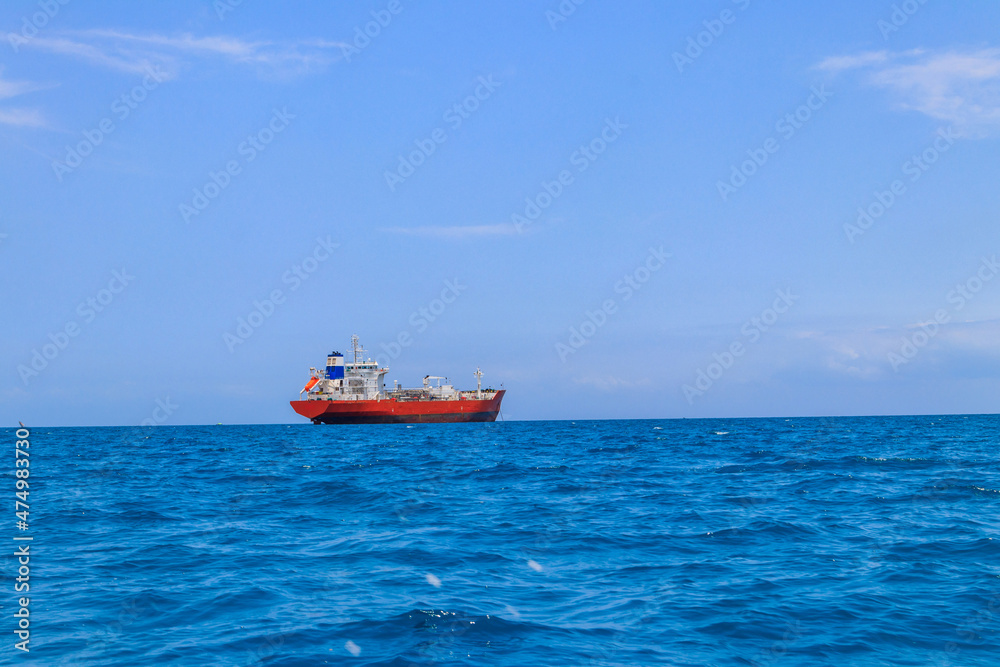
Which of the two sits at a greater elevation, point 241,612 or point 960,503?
point 960,503

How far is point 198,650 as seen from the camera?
8289 mm

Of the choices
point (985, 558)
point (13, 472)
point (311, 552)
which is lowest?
point (13, 472)

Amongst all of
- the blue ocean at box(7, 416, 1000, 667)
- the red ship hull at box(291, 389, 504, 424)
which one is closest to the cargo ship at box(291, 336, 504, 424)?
the red ship hull at box(291, 389, 504, 424)

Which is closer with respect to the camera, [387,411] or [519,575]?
Result: [519,575]

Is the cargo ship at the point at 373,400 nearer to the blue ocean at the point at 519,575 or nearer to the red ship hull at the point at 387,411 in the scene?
the red ship hull at the point at 387,411

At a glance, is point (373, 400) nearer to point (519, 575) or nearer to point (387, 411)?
point (387, 411)

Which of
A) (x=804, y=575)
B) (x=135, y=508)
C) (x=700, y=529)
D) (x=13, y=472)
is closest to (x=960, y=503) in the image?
(x=700, y=529)

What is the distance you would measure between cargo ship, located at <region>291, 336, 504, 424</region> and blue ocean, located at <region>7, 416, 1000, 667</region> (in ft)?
224

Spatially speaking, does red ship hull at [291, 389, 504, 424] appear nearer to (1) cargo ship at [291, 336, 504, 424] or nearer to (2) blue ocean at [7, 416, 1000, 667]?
(1) cargo ship at [291, 336, 504, 424]

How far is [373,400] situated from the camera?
92750 millimetres

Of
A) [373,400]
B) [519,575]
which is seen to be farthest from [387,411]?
[519,575]

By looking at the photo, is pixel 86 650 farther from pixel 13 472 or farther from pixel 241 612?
pixel 13 472

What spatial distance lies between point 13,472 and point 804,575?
35.6 m

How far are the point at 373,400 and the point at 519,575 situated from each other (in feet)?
272
